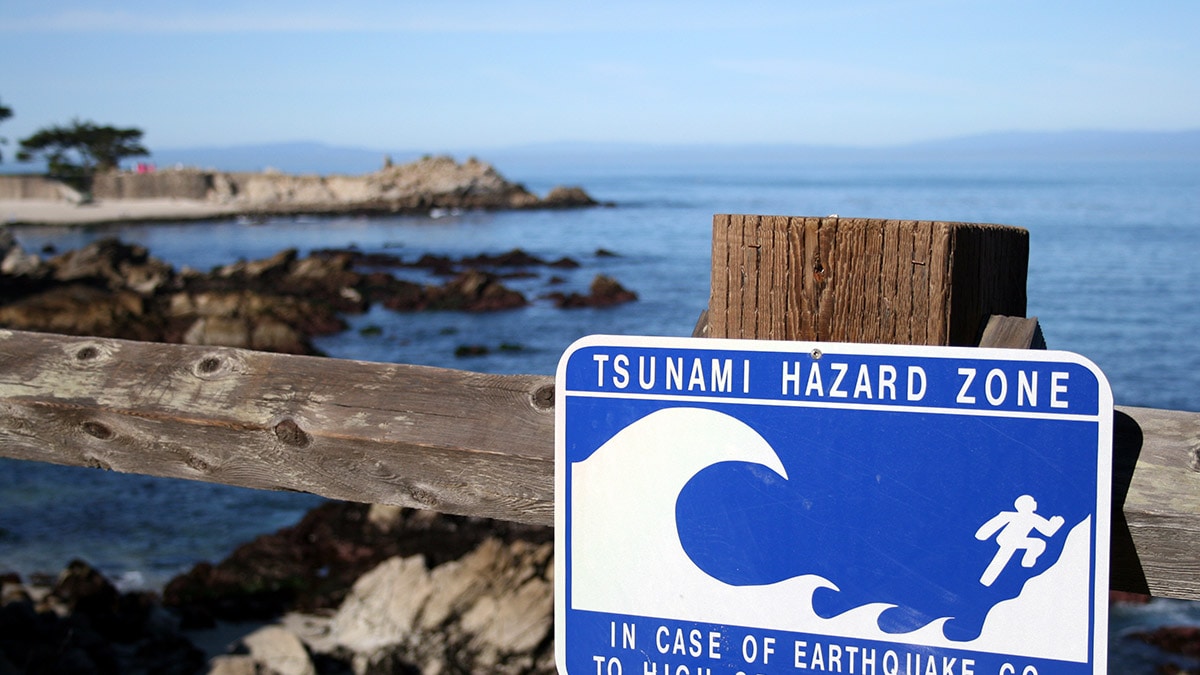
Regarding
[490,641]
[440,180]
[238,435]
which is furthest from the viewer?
A: [440,180]

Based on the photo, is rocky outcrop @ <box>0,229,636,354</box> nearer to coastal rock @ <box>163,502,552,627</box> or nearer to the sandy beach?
coastal rock @ <box>163,502,552,627</box>

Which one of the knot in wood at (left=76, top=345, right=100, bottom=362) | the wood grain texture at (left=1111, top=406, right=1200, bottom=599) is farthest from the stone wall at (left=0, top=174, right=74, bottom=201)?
the wood grain texture at (left=1111, top=406, right=1200, bottom=599)

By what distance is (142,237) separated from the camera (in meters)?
56.0

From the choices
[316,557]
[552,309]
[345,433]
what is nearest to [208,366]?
[345,433]

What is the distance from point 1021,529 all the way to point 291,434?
1.26 metres

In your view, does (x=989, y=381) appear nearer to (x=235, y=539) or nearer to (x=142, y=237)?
(x=235, y=539)

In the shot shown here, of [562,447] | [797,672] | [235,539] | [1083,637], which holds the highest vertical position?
[562,447]

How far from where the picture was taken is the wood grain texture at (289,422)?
173 centimetres

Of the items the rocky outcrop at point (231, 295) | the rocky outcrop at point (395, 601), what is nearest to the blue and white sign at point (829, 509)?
the rocky outcrop at point (395, 601)

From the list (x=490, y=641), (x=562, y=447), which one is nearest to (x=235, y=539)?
(x=490, y=641)

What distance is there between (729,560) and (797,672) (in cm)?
18

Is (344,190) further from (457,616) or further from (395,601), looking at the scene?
(457,616)

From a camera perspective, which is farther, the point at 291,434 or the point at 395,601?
the point at 395,601

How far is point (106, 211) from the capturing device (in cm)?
6725
